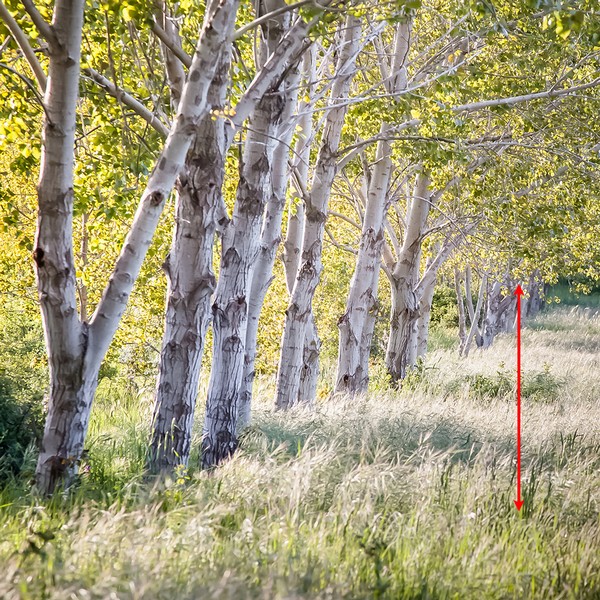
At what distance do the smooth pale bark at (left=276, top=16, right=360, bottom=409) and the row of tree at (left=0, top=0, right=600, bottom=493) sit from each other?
0.10 feet

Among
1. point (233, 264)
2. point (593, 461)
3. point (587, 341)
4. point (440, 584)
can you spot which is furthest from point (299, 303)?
point (587, 341)

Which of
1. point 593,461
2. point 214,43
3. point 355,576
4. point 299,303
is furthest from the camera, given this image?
point 299,303

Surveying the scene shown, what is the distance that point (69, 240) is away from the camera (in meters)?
5.67

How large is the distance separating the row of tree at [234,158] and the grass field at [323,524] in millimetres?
916

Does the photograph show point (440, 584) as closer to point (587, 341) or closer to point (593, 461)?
point (593, 461)

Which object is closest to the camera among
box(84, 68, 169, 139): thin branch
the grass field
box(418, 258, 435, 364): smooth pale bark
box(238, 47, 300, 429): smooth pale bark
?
the grass field

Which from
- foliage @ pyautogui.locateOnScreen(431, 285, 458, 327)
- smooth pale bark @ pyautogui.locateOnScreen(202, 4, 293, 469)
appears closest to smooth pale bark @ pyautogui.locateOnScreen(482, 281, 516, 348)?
foliage @ pyautogui.locateOnScreen(431, 285, 458, 327)

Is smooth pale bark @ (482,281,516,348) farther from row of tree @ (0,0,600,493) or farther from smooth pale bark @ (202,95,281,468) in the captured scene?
smooth pale bark @ (202,95,281,468)

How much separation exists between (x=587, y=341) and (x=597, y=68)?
21807 mm

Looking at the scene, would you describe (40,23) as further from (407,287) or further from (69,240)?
(407,287)

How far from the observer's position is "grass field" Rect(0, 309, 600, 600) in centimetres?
394

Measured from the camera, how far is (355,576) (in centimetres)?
440

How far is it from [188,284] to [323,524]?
2635 millimetres

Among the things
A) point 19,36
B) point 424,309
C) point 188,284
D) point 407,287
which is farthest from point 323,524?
point 424,309
